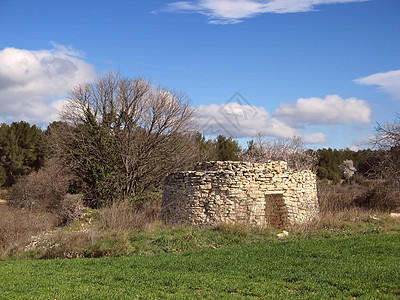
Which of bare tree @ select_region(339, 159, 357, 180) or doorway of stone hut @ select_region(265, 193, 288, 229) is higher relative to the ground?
bare tree @ select_region(339, 159, 357, 180)

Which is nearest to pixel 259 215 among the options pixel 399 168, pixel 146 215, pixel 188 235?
pixel 188 235

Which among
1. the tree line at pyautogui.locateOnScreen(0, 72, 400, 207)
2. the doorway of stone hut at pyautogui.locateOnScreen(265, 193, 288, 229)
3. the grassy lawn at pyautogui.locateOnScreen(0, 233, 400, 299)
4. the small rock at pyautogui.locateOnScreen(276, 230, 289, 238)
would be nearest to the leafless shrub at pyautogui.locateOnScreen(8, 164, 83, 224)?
the tree line at pyautogui.locateOnScreen(0, 72, 400, 207)

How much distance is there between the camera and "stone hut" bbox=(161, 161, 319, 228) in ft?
48.9

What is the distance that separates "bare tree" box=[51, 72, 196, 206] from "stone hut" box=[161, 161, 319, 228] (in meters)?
6.96

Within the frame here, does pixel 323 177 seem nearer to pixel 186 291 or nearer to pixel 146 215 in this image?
pixel 146 215

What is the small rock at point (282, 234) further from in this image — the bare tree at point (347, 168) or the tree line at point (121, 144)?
the bare tree at point (347, 168)

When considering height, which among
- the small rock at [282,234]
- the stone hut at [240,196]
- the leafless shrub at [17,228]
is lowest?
the small rock at [282,234]

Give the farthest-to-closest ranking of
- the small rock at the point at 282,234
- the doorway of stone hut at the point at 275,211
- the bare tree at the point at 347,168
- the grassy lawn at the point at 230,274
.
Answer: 1. the bare tree at the point at 347,168
2. the doorway of stone hut at the point at 275,211
3. the small rock at the point at 282,234
4. the grassy lawn at the point at 230,274

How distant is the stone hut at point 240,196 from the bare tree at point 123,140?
696 centimetres

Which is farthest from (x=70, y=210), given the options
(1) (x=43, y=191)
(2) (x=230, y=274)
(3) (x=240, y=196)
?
(2) (x=230, y=274)

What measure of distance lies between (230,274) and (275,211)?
776 cm

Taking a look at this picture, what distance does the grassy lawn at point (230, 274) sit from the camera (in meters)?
7.48

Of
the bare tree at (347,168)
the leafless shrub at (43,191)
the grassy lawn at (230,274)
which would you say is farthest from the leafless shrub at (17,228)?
the bare tree at (347,168)

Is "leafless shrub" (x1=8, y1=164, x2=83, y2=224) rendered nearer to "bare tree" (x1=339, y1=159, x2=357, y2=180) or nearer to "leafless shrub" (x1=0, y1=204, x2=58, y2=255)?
"leafless shrub" (x1=0, y1=204, x2=58, y2=255)
